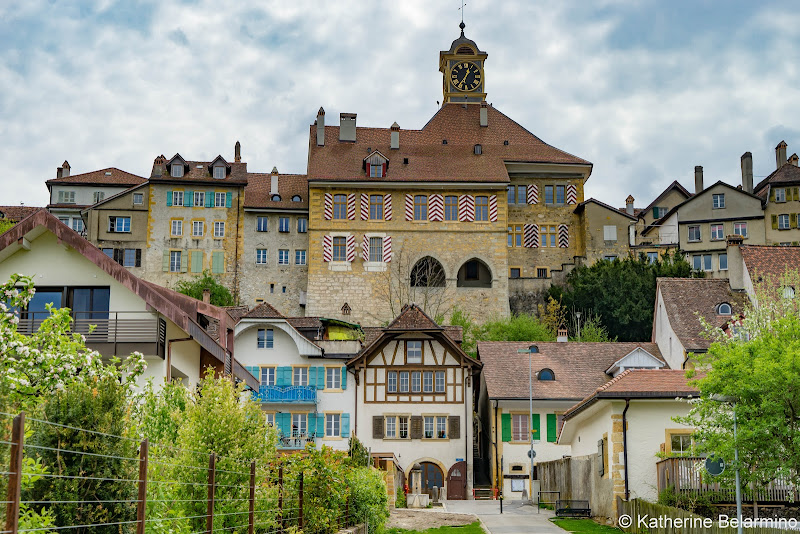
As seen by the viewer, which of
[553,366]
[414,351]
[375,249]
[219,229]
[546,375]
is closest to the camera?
[546,375]

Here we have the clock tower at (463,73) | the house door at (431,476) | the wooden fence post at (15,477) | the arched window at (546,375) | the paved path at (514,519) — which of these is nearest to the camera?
the wooden fence post at (15,477)

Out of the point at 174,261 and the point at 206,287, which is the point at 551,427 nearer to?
the point at 206,287

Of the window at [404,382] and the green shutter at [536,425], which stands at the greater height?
the window at [404,382]

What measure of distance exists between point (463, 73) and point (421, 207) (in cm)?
1940

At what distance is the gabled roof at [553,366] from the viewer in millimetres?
45375

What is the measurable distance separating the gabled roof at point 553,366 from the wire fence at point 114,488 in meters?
33.0

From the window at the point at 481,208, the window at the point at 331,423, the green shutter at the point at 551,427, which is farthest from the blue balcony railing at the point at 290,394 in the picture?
the window at the point at 481,208

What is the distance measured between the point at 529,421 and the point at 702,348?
25.4 feet

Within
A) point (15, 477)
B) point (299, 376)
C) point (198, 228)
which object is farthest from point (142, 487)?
point (198, 228)

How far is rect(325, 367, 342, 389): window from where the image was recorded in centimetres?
4744

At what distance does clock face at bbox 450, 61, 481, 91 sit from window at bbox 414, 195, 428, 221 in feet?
57.6

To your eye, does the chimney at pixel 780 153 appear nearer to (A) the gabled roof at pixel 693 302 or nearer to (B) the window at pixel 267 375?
(A) the gabled roof at pixel 693 302

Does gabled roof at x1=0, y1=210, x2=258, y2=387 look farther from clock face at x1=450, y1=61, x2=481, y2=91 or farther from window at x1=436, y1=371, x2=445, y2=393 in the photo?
clock face at x1=450, y1=61, x2=481, y2=91

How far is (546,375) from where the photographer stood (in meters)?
46.5
